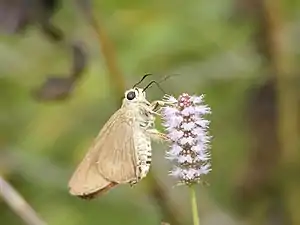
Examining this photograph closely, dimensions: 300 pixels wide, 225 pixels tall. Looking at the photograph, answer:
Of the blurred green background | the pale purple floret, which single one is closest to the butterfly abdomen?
the pale purple floret

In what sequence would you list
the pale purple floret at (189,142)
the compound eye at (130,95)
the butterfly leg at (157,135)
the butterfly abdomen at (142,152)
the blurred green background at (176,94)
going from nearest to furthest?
the pale purple floret at (189,142) → the butterfly leg at (157,135) → the butterfly abdomen at (142,152) → the compound eye at (130,95) → the blurred green background at (176,94)

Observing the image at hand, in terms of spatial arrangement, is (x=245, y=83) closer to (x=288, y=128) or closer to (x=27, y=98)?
(x=288, y=128)

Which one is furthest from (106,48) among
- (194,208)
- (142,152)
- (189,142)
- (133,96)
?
(194,208)

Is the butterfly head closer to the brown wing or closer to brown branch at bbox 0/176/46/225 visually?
the brown wing

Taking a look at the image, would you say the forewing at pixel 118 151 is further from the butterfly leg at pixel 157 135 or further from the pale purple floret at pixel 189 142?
the pale purple floret at pixel 189 142

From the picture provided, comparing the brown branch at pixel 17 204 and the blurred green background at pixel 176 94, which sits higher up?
the blurred green background at pixel 176 94

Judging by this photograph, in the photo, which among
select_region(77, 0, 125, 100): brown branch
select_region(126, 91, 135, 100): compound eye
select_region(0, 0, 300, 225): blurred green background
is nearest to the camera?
select_region(126, 91, 135, 100): compound eye

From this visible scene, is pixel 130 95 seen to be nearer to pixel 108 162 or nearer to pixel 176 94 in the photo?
pixel 108 162

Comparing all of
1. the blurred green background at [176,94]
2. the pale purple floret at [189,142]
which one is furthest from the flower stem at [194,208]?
the blurred green background at [176,94]
